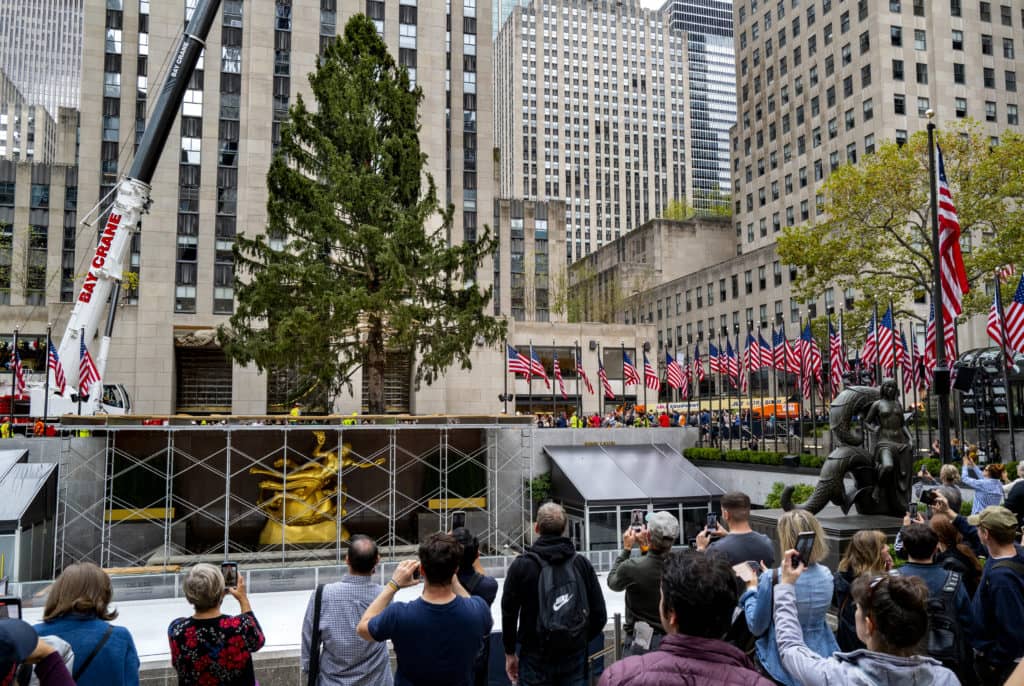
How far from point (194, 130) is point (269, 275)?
25.6m

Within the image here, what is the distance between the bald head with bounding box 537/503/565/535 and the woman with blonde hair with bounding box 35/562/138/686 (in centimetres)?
279

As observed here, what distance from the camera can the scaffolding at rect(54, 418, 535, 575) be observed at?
25.0 meters

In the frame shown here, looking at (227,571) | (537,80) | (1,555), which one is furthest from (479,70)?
(537,80)

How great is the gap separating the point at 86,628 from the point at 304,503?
22.0 meters

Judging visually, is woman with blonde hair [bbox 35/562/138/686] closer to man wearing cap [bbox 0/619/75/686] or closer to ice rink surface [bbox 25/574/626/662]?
man wearing cap [bbox 0/619/75/686]

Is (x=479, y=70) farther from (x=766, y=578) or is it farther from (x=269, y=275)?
(x=766, y=578)

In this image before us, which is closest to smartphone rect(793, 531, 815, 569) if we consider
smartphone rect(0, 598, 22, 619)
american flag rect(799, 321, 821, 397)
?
smartphone rect(0, 598, 22, 619)

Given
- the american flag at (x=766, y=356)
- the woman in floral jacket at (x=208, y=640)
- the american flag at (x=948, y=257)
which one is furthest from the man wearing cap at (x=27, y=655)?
the american flag at (x=766, y=356)

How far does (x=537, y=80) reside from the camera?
146125mm

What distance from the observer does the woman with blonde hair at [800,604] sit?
4.91 m

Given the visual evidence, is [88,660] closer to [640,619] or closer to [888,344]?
[640,619]

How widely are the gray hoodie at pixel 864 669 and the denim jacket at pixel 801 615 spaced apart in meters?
0.90

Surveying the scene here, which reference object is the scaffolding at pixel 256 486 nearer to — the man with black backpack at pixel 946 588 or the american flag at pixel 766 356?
the american flag at pixel 766 356

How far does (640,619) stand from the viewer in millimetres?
6062
